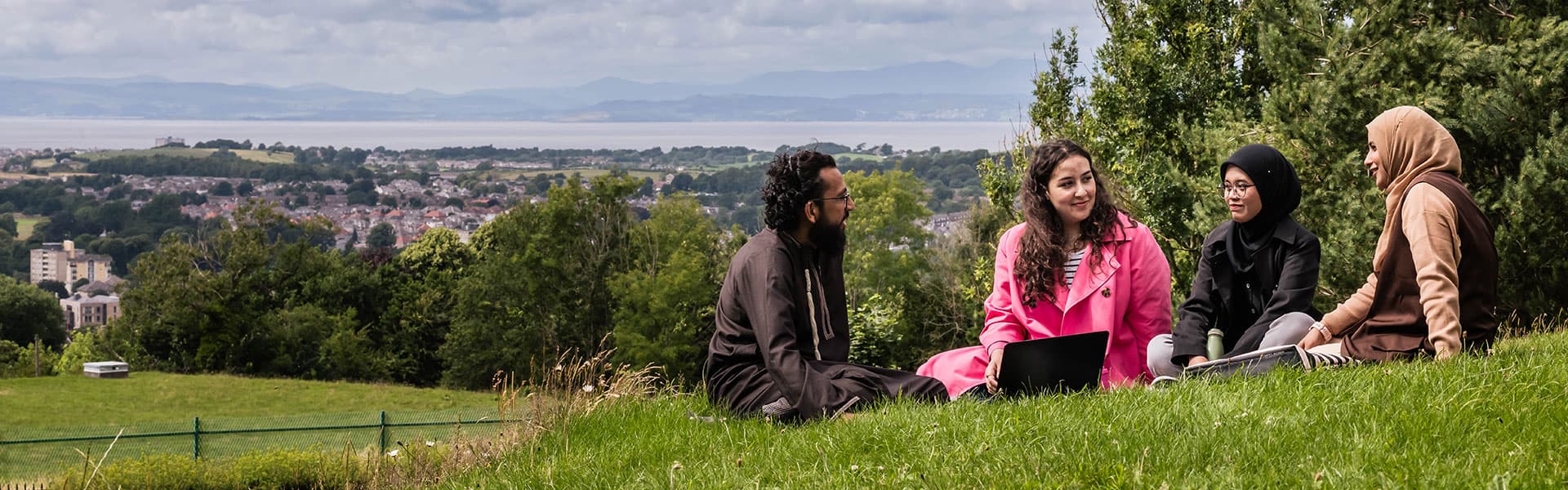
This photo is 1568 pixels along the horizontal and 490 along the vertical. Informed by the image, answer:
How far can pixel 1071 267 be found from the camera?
619 centimetres

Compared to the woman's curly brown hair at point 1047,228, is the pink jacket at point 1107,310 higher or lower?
lower

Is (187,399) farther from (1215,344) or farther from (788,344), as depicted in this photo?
(1215,344)

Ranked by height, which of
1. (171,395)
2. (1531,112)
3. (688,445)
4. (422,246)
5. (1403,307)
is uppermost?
(1531,112)

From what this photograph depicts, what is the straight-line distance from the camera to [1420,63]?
12695 mm

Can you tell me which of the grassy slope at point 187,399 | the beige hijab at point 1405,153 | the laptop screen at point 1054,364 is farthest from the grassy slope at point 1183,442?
the grassy slope at point 187,399

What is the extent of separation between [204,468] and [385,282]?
157ft

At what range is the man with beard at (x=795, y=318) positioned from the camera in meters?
5.43

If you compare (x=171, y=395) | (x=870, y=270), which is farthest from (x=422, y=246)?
(x=870, y=270)

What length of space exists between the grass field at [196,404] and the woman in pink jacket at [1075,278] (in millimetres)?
25245

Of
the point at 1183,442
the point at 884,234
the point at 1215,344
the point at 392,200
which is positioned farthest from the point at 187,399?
the point at 392,200

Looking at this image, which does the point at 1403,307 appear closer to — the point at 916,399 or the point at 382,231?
the point at 916,399

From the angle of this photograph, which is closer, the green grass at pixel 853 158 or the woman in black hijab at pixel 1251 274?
the woman in black hijab at pixel 1251 274

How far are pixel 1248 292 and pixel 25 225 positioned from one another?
588ft

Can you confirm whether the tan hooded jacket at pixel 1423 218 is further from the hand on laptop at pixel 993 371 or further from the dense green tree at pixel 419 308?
the dense green tree at pixel 419 308
